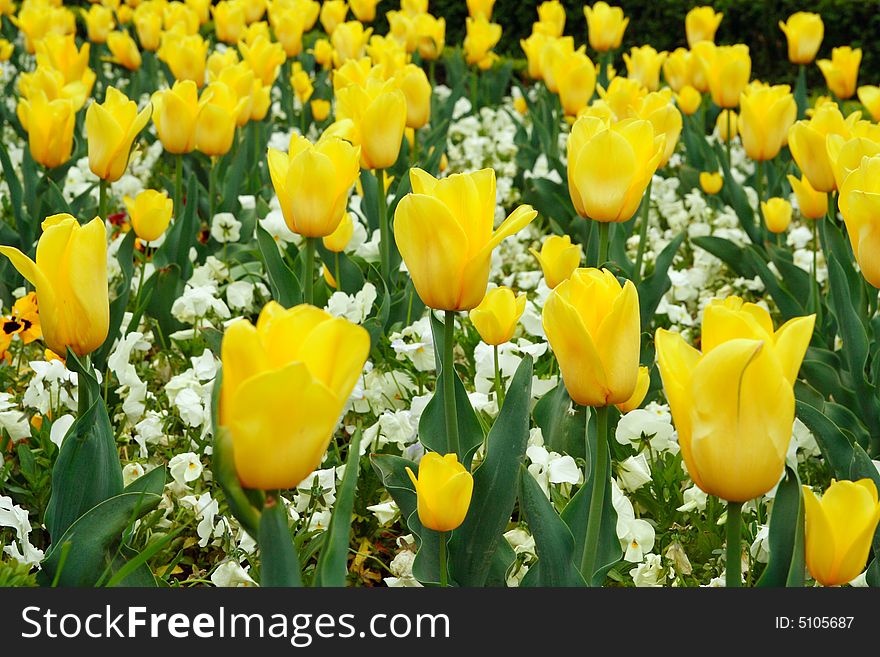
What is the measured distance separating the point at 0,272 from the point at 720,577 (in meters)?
2.16

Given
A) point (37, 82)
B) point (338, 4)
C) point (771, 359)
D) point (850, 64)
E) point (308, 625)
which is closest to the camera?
point (771, 359)

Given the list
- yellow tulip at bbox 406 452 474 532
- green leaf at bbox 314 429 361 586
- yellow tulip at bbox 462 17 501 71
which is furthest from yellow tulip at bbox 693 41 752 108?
green leaf at bbox 314 429 361 586

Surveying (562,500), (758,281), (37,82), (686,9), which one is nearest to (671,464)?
(562,500)

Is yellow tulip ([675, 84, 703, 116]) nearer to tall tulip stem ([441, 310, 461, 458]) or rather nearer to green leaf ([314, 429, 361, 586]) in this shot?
tall tulip stem ([441, 310, 461, 458])

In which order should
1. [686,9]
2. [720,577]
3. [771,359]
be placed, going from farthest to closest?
[686,9]
[720,577]
[771,359]

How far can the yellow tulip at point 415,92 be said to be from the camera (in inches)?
132

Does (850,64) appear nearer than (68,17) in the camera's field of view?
Yes

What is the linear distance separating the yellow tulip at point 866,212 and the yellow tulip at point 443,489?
88cm

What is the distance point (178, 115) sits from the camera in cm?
278

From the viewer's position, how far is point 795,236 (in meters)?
4.00

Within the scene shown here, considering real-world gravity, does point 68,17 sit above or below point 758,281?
above

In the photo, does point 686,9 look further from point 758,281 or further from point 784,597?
point 784,597

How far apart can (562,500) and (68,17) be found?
179 inches

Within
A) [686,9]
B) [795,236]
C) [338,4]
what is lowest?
[795,236]
